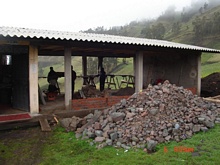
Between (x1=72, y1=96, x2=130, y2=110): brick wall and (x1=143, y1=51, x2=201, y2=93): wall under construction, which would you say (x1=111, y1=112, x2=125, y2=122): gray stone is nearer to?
(x1=72, y1=96, x2=130, y2=110): brick wall

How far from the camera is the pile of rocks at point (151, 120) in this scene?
5.80 meters

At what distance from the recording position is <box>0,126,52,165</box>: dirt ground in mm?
5188

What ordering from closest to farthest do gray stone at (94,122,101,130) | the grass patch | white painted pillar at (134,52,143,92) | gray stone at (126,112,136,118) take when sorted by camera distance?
the grass patch < gray stone at (94,122,101,130) < gray stone at (126,112,136,118) < white painted pillar at (134,52,143,92)

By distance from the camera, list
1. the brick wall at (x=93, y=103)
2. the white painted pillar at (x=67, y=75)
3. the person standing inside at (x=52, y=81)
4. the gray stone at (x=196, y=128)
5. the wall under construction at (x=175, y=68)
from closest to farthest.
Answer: the gray stone at (x=196, y=128) → the white painted pillar at (x=67, y=75) → the brick wall at (x=93, y=103) → the person standing inside at (x=52, y=81) → the wall under construction at (x=175, y=68)

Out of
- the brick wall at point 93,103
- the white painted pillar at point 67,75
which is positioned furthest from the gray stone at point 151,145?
the white painted pillar at point 67,75

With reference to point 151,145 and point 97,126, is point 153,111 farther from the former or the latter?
point 97,126

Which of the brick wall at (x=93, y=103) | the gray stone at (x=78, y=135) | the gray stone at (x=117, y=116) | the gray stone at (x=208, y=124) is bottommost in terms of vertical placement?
the gray stone at (x=78, y=135)

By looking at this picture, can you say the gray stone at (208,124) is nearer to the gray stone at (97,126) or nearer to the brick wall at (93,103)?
the gray stone at (97,126)

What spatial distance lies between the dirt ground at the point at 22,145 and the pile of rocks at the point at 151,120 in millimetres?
1140

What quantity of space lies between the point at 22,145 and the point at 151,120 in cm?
350

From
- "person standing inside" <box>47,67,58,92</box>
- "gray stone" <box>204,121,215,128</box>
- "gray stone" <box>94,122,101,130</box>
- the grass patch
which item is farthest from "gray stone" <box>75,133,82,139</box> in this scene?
"person standing inside" <box>47,67,58,92</box>

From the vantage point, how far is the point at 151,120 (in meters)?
6.27

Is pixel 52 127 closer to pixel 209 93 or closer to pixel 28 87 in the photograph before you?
pixel 28 87

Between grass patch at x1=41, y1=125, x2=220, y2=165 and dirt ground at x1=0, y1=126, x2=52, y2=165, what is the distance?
248 millimetres
